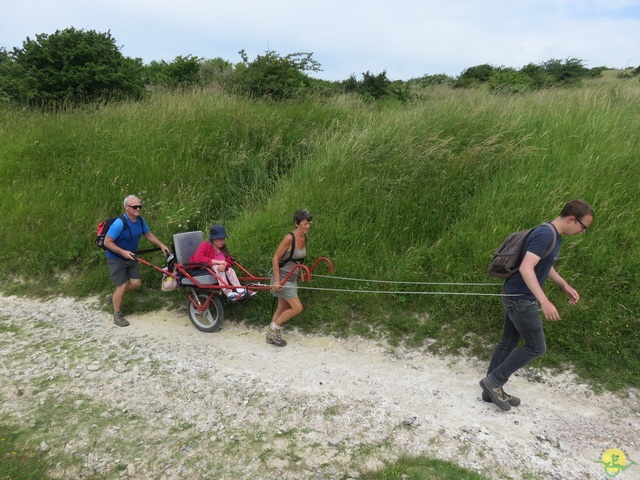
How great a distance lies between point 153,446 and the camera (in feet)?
11.3

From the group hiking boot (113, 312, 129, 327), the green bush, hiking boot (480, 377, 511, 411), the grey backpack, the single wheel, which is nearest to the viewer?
the grey backpack

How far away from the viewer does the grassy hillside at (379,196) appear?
194 inches

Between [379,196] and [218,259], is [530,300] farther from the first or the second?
[218,259]

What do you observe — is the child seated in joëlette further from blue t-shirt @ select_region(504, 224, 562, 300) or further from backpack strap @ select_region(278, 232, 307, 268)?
blue t-shirt @ select_region(504, 224, 562, 300)

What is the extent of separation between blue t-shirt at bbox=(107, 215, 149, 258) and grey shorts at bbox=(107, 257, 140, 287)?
91 mm

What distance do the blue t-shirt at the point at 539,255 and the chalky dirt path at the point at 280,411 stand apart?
1185mm

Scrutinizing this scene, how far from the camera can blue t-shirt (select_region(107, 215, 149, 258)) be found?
5328 millimetres

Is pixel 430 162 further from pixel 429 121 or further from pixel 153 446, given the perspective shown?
pixel 153 446

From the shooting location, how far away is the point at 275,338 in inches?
195

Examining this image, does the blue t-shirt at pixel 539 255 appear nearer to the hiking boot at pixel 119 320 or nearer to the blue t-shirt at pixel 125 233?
the blue t-shirt at pixel 125 233

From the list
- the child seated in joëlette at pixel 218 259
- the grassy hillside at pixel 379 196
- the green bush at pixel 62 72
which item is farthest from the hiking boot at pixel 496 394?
the green bush at pixel 62 72

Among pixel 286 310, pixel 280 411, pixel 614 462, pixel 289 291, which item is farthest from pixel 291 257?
pixel 614 462

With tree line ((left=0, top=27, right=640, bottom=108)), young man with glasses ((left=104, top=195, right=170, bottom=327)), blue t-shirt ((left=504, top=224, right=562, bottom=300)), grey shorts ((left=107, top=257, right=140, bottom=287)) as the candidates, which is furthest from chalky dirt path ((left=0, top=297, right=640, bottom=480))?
tree line ((left=0, top=27, right=640, bottom=108))

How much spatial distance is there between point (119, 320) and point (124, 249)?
98 centimetres
